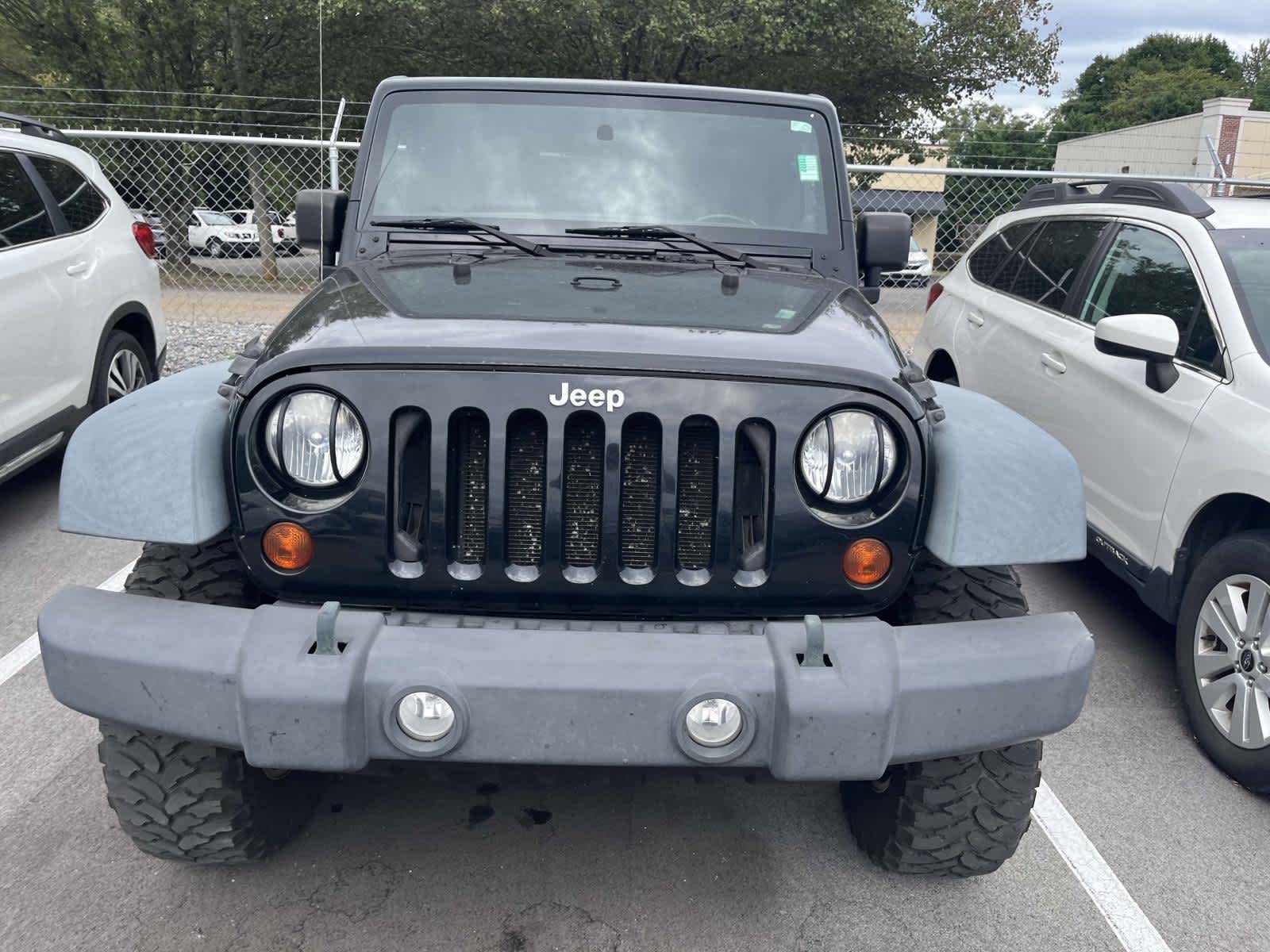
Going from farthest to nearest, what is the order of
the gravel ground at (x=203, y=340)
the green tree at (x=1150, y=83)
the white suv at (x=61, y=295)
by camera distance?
the green tree at (x=1150, y=83) < the gravel ground at (x=203, y=340) < the white suv at (x=61, y=295)

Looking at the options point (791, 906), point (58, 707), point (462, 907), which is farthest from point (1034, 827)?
point (58, 707)

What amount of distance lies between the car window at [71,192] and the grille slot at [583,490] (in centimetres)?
444

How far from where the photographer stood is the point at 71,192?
559cm

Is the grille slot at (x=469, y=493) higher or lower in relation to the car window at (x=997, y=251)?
lower

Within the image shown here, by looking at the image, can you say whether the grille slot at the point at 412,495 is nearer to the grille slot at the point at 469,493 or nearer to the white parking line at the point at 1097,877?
the grille slot at the point at 469,493

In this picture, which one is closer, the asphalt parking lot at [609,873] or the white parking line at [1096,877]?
the asphalt parking lot at [609,873]

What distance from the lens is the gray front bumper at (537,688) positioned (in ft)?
6.42

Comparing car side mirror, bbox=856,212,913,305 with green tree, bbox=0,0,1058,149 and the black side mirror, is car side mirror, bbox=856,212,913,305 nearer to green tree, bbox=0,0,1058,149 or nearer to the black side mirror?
the black side mirror

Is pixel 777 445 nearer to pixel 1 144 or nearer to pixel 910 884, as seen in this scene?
pixel 910 884

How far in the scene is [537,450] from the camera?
2.20m

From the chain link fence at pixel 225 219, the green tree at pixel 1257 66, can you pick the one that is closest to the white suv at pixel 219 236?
the chain link fence at pixel 225 219

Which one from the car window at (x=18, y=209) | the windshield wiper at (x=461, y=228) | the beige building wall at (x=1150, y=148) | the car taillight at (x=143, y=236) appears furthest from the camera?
the beige building wall at (x=1150, y=148)

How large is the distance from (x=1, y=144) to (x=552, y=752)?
4.68 m

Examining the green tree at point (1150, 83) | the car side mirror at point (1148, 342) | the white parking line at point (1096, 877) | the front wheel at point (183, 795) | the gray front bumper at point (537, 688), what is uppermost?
the green tree at point (1150, 83)
